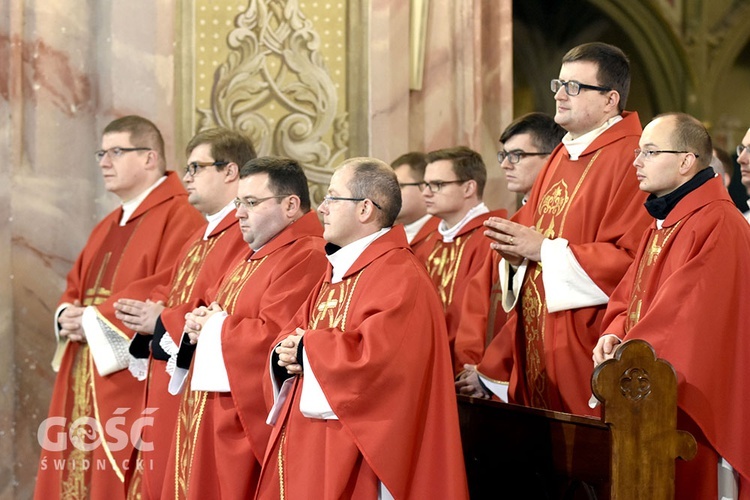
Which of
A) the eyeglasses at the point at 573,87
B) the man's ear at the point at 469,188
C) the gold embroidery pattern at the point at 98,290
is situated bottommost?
the gold embroidery pattern at the point at 98,290

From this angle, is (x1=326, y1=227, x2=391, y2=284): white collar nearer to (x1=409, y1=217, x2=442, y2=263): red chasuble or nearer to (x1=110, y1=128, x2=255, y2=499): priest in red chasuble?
(x1=110, y1=128, x2=255, y2=499): priest in red chasuble

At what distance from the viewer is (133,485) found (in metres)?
5.94

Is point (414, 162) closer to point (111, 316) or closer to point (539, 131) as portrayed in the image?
point (539, 131)

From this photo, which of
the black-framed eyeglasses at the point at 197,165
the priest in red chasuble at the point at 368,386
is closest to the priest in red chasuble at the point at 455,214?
the black-framed eyeglasses at the point at 197,165

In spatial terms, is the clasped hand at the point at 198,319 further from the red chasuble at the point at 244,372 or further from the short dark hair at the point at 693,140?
the short dark hair at the point at 693,140

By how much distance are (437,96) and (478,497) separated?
11.2 feet

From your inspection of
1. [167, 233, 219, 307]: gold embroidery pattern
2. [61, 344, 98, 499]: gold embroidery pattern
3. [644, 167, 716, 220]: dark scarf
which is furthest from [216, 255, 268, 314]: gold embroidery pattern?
[644, 167, 716, 220]: dark scarf

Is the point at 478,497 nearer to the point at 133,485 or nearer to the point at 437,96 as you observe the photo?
the point at 133,485

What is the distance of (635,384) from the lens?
12.6ft

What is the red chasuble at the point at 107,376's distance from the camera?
609cm

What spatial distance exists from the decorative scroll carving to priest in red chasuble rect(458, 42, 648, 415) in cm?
98

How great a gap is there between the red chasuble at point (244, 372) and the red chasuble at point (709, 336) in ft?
4.84

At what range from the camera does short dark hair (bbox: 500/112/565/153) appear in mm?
5816

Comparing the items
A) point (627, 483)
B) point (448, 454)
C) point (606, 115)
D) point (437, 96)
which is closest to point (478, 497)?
point (448, 454)
